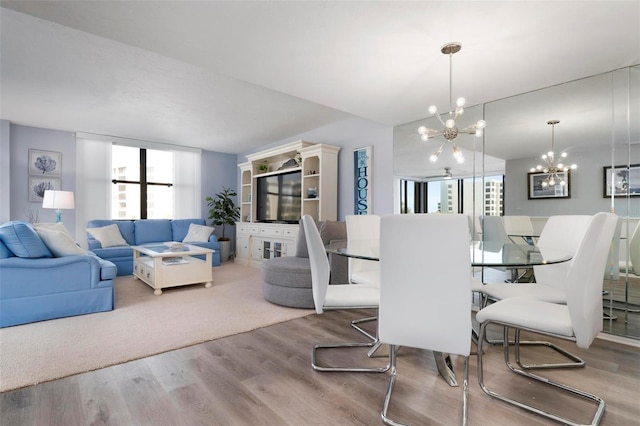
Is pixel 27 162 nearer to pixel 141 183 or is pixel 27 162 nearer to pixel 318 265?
pixel 141 183

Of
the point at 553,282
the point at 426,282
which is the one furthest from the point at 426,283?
the point at 553,282

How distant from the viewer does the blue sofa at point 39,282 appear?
2715mm

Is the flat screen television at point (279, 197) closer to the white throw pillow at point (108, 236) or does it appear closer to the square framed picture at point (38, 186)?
the white throw pillow at point (108, 236)

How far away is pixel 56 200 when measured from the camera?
15.4 feet

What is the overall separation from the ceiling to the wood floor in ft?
7.14

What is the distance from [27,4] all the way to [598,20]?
11.2 ft

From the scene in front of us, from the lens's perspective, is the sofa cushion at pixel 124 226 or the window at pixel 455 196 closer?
the window at pixel 455 196

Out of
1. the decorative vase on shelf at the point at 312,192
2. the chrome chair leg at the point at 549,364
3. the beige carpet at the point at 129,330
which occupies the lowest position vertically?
the chrome chair leg at the point at 549,364

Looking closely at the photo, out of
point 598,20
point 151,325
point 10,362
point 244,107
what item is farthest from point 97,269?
point 598,20

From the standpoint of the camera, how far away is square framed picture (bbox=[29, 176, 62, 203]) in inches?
202

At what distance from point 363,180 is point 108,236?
430cm

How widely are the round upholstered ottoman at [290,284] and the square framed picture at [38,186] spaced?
4439mm

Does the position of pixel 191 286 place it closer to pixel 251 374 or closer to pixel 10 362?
pixel 10 362

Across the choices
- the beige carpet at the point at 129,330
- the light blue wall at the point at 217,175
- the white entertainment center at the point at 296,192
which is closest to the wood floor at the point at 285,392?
the beige carpet at the point at 129,330
